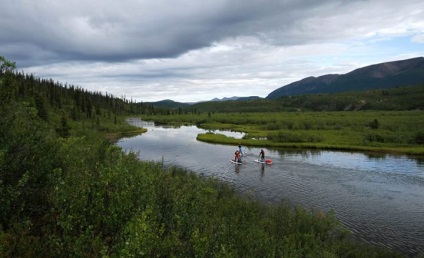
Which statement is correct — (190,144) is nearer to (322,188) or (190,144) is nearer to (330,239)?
(322,188)

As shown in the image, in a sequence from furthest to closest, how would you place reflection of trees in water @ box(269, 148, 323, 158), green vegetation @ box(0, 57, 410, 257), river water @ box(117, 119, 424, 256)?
reflection of trees in water @ box(269, 148, 323, 158)
river water @ box(117, 119, 424, 256)
green vegetation @ box(0, 57, 410, 257)

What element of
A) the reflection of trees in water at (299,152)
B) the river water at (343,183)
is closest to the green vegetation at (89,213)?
the river water at (343,183)

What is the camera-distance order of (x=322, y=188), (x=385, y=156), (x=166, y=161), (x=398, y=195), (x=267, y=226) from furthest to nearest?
(x=385, y=156) → (x=166, y=161) → (x=322, y=188) → (x=398, y=195) → (x=267, y=226)

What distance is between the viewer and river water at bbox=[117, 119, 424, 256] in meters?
26.0

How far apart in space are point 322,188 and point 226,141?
3988 centimetres

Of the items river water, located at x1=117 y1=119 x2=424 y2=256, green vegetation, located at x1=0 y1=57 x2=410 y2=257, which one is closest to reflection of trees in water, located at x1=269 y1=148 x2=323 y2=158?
river water, located at x1=117 y1=119 x2=424 y2=256

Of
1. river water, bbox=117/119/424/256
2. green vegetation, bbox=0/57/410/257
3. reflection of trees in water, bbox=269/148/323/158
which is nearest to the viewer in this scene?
green vegetation, bbox=0/57/410/257

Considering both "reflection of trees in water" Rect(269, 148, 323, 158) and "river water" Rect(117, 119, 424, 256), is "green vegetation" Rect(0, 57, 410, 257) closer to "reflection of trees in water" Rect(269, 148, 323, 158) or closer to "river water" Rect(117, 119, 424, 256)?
"river water" Rect(117, 119, 424, 256)

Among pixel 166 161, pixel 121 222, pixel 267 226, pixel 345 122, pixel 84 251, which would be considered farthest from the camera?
pixel 345 122

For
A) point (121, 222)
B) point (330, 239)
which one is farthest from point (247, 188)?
point (121, 222)

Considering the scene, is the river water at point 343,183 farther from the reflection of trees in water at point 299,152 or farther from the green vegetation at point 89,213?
the green vegetation at point 89,213

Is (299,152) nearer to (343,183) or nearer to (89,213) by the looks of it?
(343,183)

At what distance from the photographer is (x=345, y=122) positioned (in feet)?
331

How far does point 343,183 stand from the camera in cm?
3919
